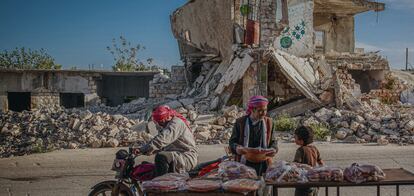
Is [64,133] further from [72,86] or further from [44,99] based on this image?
[44,99]

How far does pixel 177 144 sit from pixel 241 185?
163 centimetres

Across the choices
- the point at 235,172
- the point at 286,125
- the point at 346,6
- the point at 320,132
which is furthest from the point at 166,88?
the point at 235,172

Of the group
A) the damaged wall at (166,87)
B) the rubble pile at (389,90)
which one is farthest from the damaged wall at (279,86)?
the damaged wall at (166,87)

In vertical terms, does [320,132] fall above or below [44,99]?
below

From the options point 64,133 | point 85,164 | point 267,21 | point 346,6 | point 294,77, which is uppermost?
point 346,6

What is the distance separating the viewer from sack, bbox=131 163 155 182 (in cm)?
494

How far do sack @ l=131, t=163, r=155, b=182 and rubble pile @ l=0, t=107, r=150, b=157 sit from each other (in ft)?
22.2

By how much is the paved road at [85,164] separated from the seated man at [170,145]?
92.9 inches

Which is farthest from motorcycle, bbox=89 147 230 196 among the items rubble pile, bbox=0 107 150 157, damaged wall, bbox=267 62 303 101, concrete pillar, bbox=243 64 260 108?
damaged wall, bbox=267 62 303 101

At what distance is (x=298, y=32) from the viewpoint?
1938cm

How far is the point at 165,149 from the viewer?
5.23 meters

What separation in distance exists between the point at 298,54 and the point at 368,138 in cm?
784

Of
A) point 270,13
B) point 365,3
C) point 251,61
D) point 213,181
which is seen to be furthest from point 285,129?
point 365,3

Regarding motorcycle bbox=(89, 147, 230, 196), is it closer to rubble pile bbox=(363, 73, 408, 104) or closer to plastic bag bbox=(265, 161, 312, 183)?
plastic bag bbox=(265, 161, 312, 183)
